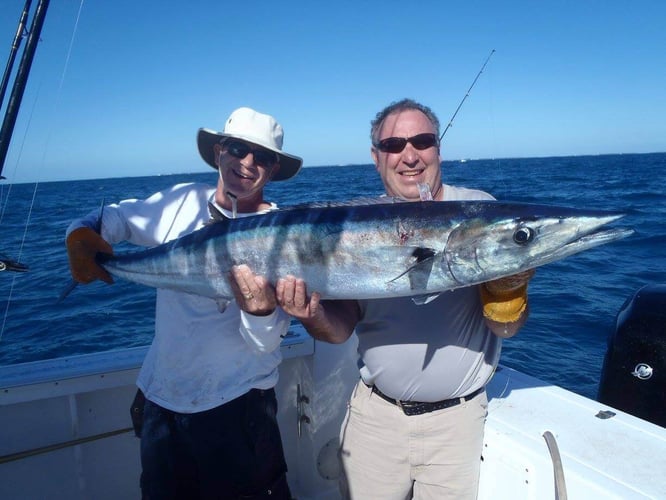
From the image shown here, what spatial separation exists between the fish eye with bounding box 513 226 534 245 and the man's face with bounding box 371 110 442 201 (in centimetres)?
60

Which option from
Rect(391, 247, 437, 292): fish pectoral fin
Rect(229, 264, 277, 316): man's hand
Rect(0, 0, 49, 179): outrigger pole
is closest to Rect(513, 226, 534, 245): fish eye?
Rect(391, 247, 437, 292): fish pectoral fin

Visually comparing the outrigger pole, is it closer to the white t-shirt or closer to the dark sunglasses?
the white t-shirt

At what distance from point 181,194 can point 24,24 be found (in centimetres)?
164

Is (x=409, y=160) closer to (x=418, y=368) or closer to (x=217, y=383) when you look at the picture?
(x=418, y=368)

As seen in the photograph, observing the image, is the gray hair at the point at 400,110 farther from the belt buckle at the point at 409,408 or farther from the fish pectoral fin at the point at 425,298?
the belt buckle at the point at 409,408

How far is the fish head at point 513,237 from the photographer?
2.10m

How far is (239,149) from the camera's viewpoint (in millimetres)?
2789

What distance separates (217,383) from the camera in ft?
8.39

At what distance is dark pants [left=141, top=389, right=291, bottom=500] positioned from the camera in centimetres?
256

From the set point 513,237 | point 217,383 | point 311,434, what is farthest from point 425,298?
point 311,434

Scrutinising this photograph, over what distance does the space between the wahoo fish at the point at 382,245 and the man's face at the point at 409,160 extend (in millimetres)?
193

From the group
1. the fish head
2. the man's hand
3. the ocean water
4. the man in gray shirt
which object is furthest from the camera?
the ocean water

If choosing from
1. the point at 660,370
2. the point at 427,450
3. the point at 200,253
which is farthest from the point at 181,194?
the point at 660,370

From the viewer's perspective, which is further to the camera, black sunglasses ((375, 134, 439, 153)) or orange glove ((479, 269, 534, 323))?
black sunglasses ((375, 134, 439, 153))
